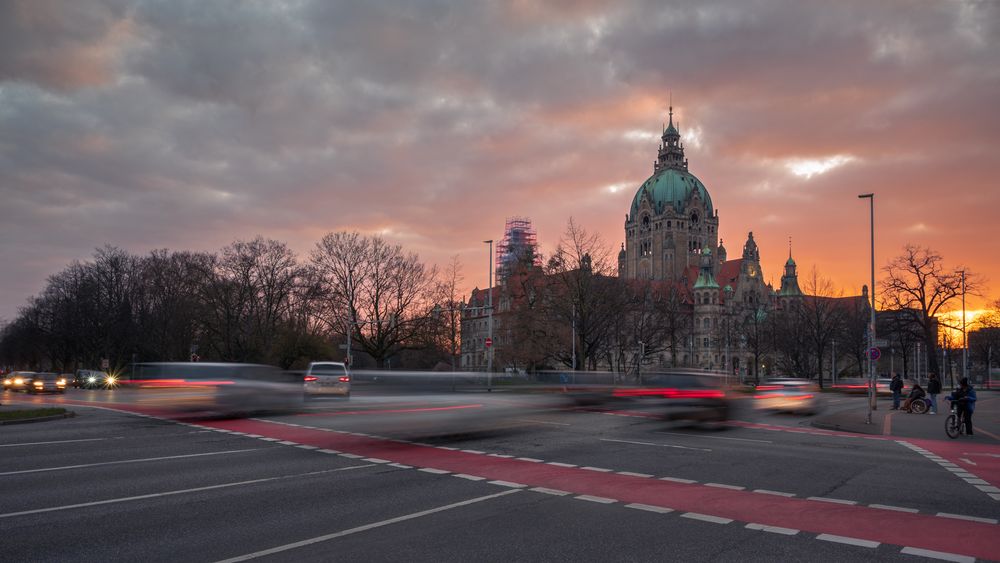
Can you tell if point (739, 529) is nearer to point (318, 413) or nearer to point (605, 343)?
point (318, 413)

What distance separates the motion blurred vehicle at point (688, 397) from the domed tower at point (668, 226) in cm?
12890

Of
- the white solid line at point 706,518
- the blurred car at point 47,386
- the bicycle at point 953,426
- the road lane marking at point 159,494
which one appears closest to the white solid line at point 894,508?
the white solid line at point 706,518

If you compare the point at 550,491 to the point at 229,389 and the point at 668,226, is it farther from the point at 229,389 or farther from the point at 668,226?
the point at 668,226

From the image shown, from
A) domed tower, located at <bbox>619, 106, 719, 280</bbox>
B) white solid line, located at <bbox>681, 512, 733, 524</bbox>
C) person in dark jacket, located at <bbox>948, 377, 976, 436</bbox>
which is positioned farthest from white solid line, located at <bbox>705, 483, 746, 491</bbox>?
domed tower, located at <bbox>619, 106, 719, 280</bbox>

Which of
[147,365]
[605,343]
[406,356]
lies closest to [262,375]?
[147,365]

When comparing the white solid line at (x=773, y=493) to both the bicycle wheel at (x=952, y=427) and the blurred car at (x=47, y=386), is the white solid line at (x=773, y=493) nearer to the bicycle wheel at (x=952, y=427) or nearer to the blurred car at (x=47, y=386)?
the bicycle wheel at (x=952, y=427)

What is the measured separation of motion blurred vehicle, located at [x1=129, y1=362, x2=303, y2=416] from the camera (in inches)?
769

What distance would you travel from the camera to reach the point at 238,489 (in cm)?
965

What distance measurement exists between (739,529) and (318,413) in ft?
56.1

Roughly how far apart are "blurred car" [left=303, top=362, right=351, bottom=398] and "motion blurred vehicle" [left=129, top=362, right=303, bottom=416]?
1.28m

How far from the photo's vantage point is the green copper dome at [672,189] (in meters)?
157

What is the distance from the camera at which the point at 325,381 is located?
2253cm

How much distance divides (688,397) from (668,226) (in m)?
139

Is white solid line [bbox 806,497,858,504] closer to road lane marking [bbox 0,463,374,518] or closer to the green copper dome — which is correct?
road lane marking [bbox 0,463,374,518]
